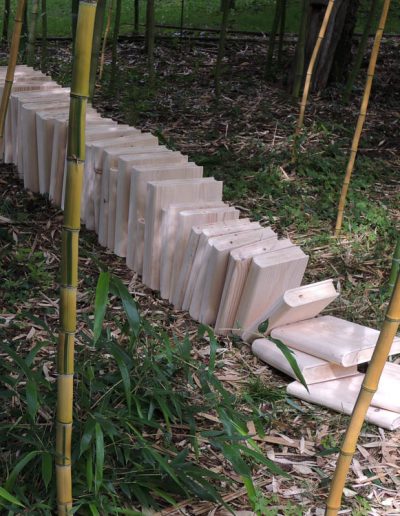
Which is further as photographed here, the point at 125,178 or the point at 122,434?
the point at 125,178

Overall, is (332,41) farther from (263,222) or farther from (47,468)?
(47,468)

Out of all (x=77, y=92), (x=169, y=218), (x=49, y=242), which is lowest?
(x=49, y=242)

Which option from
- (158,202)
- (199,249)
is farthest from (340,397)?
(158,202)

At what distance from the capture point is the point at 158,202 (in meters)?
2.84

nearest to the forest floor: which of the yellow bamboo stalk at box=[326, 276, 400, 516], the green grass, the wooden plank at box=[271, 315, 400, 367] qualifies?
the wooden plank at box=[271, 315, 400, 367]

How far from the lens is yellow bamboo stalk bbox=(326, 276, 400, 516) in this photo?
1.47 metres

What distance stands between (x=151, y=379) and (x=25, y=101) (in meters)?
1.99

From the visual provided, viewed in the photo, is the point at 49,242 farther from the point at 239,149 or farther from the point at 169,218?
the point at 239,149

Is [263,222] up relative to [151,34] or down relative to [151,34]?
down

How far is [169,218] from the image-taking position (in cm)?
280

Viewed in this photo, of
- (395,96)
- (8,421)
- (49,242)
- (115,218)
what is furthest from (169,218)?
(395,96)

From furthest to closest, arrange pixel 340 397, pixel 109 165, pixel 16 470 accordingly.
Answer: pixel 109 165
pixel 340 397
pixel 16 470

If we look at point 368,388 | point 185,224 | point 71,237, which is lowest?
point 185,224

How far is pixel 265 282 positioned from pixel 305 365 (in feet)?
1.14
